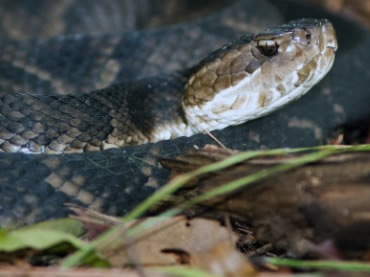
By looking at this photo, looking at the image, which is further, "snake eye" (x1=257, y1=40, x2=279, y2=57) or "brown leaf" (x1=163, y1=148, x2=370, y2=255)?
"snake eye" (x1=257, y1=40, x2=279, y2=57)

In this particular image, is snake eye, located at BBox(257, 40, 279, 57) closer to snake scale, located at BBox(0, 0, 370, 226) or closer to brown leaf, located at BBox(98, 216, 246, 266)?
snake scale, located at BBox(0, 0, 370, 226)

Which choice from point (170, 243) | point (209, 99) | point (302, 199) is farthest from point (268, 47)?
point (170, 243)

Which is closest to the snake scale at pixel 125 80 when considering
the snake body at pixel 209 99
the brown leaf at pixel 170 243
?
the snake body at pixel 209 99

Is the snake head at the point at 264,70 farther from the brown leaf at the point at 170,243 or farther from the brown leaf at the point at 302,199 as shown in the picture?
the brown leaf at the point at 170,243

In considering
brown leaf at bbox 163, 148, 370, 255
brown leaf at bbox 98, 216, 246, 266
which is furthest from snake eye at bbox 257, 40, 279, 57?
brown leaf at bbox 98, 216, 246, 266

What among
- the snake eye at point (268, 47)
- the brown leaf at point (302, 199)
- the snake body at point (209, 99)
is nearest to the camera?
the brown leaf at point (302, 199)

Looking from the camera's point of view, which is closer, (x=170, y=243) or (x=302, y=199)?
(x=302, y=199)

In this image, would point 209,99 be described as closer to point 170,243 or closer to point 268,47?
point 268,47
